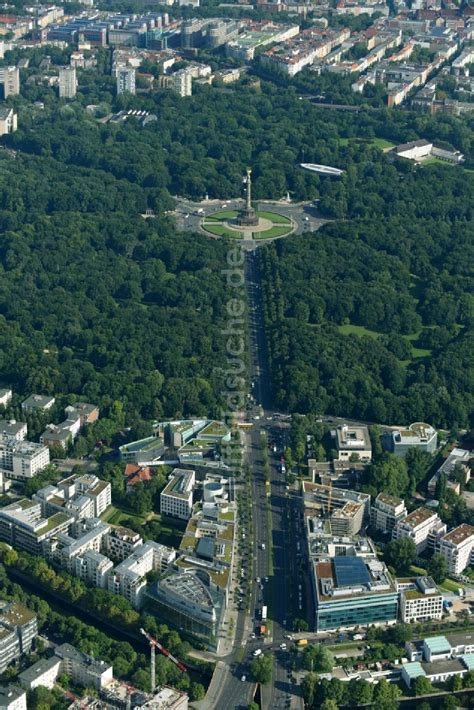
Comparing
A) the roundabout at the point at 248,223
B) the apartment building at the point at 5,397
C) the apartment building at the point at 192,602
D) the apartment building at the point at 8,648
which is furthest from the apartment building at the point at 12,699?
the roundabout at the point at 248,223

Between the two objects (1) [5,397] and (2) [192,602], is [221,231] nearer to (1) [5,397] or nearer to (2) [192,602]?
(1) [5,397]

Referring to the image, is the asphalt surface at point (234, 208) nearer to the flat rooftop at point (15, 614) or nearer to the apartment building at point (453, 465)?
the apartment building at point (453, 465)

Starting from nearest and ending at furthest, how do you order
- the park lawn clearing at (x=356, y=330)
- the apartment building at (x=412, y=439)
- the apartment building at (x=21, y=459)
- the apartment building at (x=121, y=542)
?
the apartment building at (x=121, y=542)
the apartment building at (x=21, y=459)
the apartment building at (x=412, y=439)
the park lawn clearing at (x=356, y=330)

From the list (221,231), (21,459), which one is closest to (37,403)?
(21,459)

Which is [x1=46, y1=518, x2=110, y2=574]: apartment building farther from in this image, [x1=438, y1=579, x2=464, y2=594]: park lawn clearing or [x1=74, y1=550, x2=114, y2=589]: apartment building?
[x1=438, y1=579, x2=464, y2=594]: park lawn clearing

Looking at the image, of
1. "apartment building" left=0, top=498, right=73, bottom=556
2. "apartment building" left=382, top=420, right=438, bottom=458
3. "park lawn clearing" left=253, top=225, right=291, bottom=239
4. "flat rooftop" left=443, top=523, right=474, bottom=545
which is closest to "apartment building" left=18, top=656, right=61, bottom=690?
"apartment building" left=0, top=498, right=73, bottom=556

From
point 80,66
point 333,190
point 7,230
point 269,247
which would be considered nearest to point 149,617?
point 269,247

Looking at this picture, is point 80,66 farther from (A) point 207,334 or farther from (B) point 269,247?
(A) point 207,334
